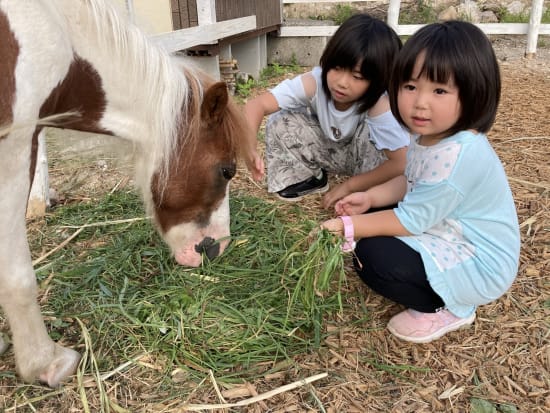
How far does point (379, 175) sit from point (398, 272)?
922 millimetres

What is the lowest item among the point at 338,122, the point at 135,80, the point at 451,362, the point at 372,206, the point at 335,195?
the point at 451,362

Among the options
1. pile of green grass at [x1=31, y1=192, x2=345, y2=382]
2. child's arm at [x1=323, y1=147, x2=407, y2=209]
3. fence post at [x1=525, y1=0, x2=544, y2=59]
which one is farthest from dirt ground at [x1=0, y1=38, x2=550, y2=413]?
fence post at [x1=525, y1=0, x2=544, y2=59]

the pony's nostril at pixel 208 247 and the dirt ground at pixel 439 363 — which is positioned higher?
the pony's nostril at pixel 208 247

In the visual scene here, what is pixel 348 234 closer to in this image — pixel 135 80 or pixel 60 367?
pixel 135 80

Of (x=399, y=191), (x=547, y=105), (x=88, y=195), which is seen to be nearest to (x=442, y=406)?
(x=399, y=191)

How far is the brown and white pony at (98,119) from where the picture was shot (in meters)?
1.30

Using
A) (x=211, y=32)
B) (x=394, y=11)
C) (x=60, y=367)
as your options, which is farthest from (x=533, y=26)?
(x=60, y=367)

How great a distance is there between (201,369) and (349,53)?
1.44 m

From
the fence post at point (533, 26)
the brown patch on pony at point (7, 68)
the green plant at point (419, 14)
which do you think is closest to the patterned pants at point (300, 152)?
the brown patch on pony at point (7, 68)

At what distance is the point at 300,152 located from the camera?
2.82 m

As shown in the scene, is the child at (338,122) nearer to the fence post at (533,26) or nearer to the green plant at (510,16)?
the fence post at (533,26)

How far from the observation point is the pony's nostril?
1866 millimetres

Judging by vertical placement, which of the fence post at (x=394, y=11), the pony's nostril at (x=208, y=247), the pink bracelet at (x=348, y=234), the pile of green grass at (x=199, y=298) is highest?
the fence post at (x=394, y=11)

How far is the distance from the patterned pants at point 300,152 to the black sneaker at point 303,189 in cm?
3
